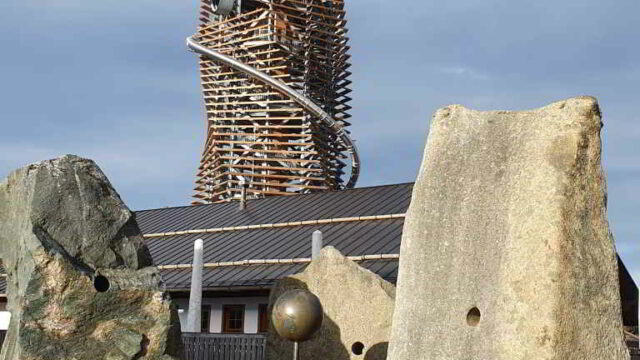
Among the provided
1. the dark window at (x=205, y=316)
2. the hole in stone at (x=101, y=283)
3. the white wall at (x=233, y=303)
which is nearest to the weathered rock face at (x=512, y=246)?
the hole in stone at (x=101, y=283)

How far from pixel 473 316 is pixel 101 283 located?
12.4 ft

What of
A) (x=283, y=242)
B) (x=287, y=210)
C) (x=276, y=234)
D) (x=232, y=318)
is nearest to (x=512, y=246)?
(x=232, y=318)

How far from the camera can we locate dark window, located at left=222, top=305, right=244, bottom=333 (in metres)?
23.3

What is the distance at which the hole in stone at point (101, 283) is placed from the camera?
9617 mm

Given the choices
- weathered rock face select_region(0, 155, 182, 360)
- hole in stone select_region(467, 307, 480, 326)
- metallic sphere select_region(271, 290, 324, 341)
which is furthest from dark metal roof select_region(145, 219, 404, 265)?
hole in stone select_region(467, 307, 480, 326)

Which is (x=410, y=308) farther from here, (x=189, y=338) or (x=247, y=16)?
(x=247, y=16)

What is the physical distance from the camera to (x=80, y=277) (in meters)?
9.50

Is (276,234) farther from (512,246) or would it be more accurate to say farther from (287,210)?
(512,246)

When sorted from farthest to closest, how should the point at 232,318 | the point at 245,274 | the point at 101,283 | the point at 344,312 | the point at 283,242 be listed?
the point at 283,242
the point at 232,318
the point at 245,274
the point at 344,312
the point at 101,283

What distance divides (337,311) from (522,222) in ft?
15.9

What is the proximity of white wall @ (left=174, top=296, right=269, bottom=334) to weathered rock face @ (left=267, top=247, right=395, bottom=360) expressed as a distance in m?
9.76

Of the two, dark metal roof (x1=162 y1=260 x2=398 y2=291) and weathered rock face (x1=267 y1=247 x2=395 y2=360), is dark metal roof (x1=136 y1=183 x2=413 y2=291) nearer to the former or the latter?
dark metal roof (x1=162 y1=260 x2=398 y2=291)

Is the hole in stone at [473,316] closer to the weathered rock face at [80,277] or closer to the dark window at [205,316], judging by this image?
Result: the weathered rock face at [80,277]

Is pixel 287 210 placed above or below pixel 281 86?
below
